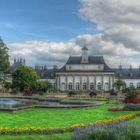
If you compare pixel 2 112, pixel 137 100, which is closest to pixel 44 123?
pixel 2 112

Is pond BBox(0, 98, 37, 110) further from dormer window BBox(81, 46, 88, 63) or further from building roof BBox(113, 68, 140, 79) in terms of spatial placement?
building roof BBox(113, 68, 140, 79)

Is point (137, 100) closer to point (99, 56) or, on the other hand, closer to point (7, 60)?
point (7, 60)

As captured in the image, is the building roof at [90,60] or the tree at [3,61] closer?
the tree at [3,61]

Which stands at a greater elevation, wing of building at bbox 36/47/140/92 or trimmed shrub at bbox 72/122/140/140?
wing of building at bbox 36/47/140/92

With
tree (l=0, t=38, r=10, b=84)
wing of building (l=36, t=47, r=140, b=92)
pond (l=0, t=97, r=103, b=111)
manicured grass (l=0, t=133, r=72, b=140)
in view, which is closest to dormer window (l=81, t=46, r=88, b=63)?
wing of building (l=36, t=47, r=140, b=92)

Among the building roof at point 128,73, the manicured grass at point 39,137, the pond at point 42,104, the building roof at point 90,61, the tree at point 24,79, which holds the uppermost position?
the building roof at point 90,61

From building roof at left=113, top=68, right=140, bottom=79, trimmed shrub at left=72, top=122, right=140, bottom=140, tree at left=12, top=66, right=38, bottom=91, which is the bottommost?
trimmed shrub at left=72, top=122, right=140, bottom=140

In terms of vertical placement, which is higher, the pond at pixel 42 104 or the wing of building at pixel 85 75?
the wing of building at pixel 85 75

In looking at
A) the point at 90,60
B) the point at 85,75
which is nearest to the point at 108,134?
the point at 85,75

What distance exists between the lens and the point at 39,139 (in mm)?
11102

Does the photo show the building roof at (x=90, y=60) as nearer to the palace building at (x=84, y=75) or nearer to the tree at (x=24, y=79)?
the palace building at (x=84, y=75)

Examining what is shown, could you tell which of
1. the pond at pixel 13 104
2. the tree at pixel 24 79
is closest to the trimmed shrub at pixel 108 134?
the pond at pixel 13 104

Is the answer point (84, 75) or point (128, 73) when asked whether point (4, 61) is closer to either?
point (84, 75)

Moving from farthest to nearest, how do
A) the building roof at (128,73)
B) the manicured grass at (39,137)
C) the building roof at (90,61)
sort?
the building roof at (128,73), the building roof at (90,61), the manicured grass at (39,137)
